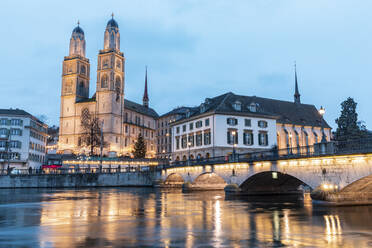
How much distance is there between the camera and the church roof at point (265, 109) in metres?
65.9

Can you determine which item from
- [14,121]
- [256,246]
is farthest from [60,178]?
[256,246]

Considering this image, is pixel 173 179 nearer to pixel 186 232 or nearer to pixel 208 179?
pixel 208 179

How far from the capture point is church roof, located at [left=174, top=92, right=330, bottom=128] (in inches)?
2594

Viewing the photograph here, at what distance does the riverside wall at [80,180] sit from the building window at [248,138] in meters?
18.1

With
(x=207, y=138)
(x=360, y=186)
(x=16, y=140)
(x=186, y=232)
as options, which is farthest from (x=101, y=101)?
(x=186, y=232)

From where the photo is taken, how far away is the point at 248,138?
65375 millimetres

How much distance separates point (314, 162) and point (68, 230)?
20.5 m

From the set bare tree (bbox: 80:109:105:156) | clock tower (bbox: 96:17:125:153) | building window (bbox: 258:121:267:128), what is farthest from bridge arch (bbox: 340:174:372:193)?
clock tower (bbox: 96:17:125:153)

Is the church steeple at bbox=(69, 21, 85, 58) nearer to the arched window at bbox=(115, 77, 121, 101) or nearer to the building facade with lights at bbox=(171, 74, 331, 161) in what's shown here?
the arched window at bbox=(115, 77, 121, 101)

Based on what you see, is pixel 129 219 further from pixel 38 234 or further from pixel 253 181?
pixel 253 181

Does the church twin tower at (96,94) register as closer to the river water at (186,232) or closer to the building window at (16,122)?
the building window at (16,122)

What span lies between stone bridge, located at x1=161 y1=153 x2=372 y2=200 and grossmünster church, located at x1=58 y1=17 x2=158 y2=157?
53.5 meters

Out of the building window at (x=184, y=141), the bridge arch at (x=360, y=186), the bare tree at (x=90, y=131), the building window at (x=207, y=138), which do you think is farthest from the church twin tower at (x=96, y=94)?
the bridge arch at (x=360, y=186)

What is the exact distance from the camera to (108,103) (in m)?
104
